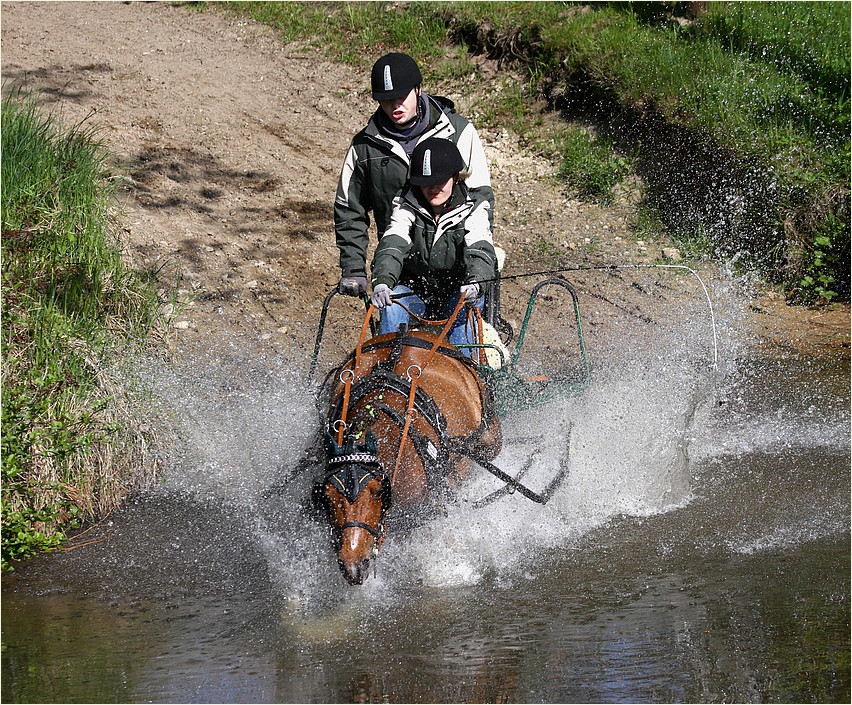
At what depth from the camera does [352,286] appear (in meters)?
4.80

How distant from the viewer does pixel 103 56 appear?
10.6 m

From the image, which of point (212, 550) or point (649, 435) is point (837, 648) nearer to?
point (649, 435)

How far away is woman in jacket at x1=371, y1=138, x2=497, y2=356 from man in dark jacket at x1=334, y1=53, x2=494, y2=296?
16 centimetres

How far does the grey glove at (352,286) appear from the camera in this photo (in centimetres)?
479

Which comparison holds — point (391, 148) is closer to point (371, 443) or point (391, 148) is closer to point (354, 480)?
point (371, 443)

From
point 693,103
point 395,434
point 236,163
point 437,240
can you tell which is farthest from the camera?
point 236,163

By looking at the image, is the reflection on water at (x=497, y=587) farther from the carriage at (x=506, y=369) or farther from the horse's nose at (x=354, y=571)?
the horse's nose at (x=354, y=571)

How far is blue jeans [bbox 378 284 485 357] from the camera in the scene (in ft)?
16.4

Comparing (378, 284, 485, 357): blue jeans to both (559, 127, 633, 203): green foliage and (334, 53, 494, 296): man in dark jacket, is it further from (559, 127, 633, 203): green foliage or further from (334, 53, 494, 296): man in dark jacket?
(559, 127, 633, 203): green foliage

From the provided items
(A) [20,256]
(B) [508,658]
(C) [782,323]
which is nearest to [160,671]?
(B) [508,658]

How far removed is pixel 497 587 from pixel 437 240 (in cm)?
187

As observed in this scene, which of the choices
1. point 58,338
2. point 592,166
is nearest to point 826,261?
point 592,166

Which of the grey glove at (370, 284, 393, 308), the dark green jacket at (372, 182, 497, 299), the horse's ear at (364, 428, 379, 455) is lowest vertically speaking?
the horse's ear at (364, 428, 379, 455)

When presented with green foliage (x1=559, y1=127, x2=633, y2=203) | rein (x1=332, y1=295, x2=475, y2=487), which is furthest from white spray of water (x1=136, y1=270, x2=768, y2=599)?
green foliage (x1=559, y1=127, x2=633, y2=203)
